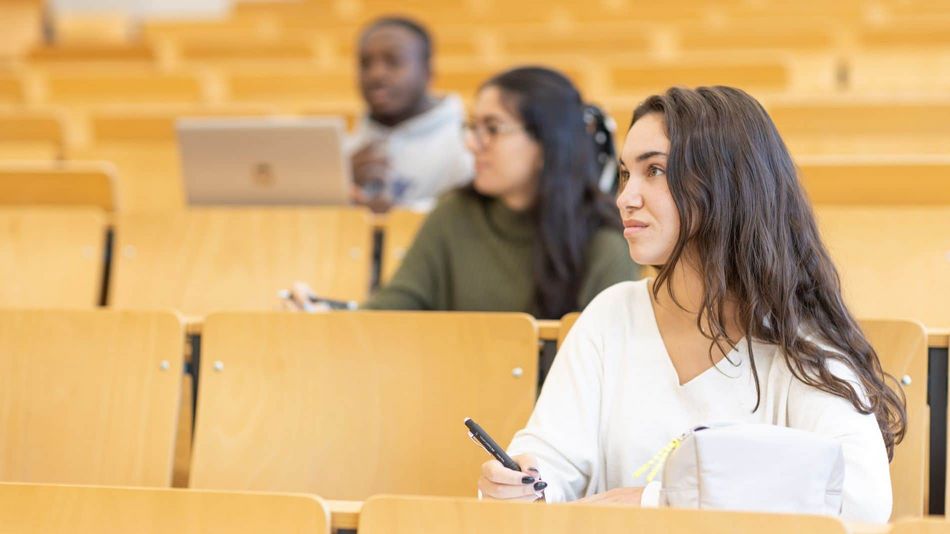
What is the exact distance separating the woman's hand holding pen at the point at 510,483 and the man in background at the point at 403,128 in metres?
1.38

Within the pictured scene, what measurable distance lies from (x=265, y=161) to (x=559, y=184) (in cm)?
66

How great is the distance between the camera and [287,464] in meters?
1.41

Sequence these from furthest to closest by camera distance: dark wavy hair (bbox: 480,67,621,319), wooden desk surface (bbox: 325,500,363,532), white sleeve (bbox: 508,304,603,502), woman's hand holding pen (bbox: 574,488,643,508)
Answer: dark wavy hair (bbox: 480,67,621,319)
white sleeve (bbox: 508,304,603,502)
woman's hand holding pen (bbox: 574,488,643,508)
wooden desk surface (bbox: 325,500,363,532)

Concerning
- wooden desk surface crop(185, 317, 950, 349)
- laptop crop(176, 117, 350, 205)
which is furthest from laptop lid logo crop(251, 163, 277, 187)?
wooden desk surface crop(185, 317, 950, 349)

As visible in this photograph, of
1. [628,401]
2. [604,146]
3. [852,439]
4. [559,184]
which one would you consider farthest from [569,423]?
[604,146]

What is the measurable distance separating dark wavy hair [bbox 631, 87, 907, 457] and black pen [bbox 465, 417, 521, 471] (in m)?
0.25

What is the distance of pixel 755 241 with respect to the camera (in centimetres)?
117

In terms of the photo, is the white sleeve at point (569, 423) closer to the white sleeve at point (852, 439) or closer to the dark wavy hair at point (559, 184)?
the white sleeve at point (852, 439)

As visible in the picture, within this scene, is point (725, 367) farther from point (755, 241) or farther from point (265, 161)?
point (265, 161)

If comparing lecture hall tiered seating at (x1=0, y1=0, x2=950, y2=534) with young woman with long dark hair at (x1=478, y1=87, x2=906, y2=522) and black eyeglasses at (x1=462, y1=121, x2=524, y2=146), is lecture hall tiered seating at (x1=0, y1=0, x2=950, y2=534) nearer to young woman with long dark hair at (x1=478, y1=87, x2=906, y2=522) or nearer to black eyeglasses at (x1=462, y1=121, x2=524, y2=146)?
young woman with long dark hair at (x1=478, y1=87, x2=906, y2=522)

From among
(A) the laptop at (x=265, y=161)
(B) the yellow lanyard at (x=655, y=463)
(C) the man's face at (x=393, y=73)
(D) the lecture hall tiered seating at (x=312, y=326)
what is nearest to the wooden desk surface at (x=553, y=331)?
(D) the lecture hall tiered seating at (x=312, y=326)

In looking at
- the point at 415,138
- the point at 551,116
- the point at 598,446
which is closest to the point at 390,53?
the point at 415,138

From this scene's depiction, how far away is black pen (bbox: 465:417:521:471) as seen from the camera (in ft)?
3.54

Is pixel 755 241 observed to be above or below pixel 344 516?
above
